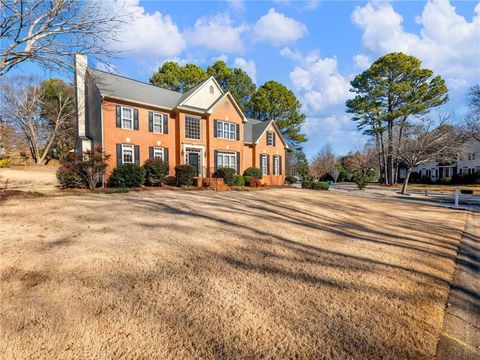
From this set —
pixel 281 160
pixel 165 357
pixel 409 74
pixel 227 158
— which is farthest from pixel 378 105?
pixel 165 357

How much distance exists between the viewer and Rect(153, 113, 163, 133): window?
18.7 meters

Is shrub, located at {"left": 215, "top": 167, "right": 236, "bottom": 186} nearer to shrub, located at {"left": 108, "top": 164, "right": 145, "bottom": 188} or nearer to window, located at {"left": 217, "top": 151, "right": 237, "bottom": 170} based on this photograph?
window, located at {"left": 217, "top": 151, "right": 237, "bottom": 170}

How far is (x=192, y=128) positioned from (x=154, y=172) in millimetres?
5603

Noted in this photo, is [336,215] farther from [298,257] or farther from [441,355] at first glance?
[441,355]

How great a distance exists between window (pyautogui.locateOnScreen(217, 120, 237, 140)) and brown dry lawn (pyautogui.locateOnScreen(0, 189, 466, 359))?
1658 centimetres

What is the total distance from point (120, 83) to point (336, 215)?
1828 cm

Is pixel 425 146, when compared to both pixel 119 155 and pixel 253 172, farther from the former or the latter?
pixel 119 155

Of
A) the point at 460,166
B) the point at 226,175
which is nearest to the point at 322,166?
the point at 460,166

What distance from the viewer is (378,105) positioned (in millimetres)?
35594

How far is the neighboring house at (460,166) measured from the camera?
39.2 m

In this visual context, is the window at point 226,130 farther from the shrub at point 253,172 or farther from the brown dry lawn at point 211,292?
the brown dry lawn at point 211,292

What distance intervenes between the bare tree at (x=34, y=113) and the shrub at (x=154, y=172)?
66.9 feet

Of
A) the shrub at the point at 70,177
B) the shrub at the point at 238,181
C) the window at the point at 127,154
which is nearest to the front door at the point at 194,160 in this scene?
the shrub at the point at 238,181

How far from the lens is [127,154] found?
17203 mm
